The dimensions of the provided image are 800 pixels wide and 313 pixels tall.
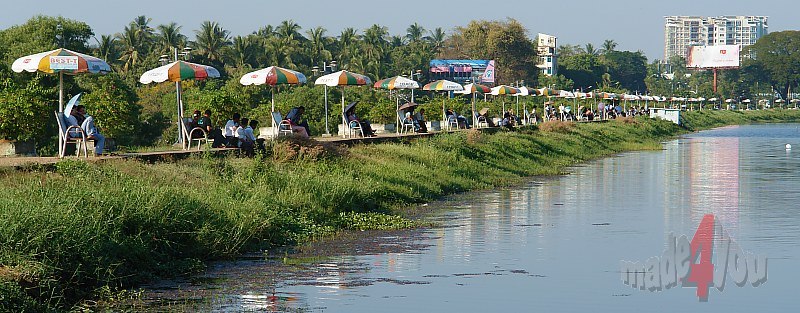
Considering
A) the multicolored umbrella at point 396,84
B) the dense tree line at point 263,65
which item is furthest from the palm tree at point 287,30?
the multicolored umbrella at point 396,84

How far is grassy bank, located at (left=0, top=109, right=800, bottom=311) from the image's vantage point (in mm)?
11656

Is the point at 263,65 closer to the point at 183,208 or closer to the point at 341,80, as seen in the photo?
the point at 341,80

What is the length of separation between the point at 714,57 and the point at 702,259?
151560 mm

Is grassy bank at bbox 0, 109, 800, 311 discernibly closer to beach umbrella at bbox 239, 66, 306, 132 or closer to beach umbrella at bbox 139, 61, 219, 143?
beach umbrella at bbox 239, 66, 306, 132

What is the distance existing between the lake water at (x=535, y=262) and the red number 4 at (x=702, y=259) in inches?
6.9

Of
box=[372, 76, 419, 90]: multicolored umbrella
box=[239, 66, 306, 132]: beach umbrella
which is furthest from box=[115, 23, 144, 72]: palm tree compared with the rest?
box=[239, 66, 306, 132]: beach umbrella

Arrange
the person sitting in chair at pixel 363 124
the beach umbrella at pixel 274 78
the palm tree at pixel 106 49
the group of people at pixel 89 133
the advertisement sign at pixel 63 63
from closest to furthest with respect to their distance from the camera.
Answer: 1. the group of people at pixel 89 133
2. the advertisement sign at pixel 63 63
3. the beach umbrella at pixel 274 78
4. the person sitting in chair at pixel 363 124
5. the palm tree at pixel 106 49

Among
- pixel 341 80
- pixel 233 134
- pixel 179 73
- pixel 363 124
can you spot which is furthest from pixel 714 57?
pixel 233 134

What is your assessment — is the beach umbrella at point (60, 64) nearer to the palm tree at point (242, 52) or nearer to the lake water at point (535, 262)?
the lake water at point (535, 262)

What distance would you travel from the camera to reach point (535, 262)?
15875 millimetres

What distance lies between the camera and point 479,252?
1672 cm

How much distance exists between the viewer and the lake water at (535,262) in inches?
507

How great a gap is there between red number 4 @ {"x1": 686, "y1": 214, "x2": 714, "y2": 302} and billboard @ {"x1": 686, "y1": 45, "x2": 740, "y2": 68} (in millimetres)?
145010

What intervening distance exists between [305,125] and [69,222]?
52.8ft
